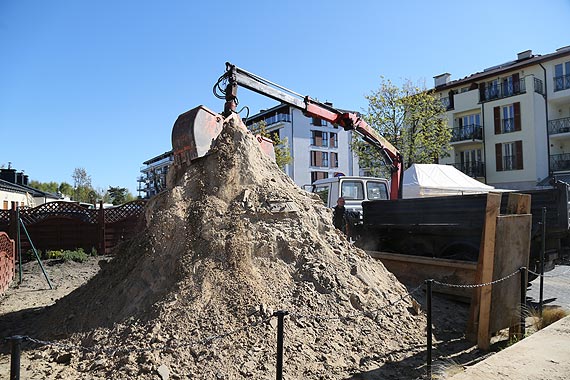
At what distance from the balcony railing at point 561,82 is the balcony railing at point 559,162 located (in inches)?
188

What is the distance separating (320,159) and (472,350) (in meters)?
51.9

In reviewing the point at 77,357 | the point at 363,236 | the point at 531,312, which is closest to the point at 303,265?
the point at 77,357

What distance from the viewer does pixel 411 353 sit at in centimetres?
498

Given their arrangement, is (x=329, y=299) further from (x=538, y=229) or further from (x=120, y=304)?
(x=538, y=229)

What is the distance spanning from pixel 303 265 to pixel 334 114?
21.1 ft

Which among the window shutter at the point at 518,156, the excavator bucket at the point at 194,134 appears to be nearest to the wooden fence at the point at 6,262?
the excavator bucket at the point at 194,134

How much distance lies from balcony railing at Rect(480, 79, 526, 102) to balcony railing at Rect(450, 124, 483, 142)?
231 centimetres

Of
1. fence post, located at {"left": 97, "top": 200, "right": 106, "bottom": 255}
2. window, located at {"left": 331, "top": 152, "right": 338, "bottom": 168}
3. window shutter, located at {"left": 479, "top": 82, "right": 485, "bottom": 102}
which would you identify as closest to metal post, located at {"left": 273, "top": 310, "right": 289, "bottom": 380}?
fence post, located at {"left": 97, "top": 200, "right": 106, "bottom": 255}

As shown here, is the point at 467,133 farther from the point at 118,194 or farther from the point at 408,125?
the point at 118,194

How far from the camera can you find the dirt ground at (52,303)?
4.49 m

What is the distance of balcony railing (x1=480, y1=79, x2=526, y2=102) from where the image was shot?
107ft

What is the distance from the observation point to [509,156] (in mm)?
33781

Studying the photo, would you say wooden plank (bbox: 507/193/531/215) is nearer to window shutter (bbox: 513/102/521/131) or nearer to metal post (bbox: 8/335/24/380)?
metal post (bbox: 8/335/24/380)

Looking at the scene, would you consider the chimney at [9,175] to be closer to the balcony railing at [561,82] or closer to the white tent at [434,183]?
the white tent at [434,183]
